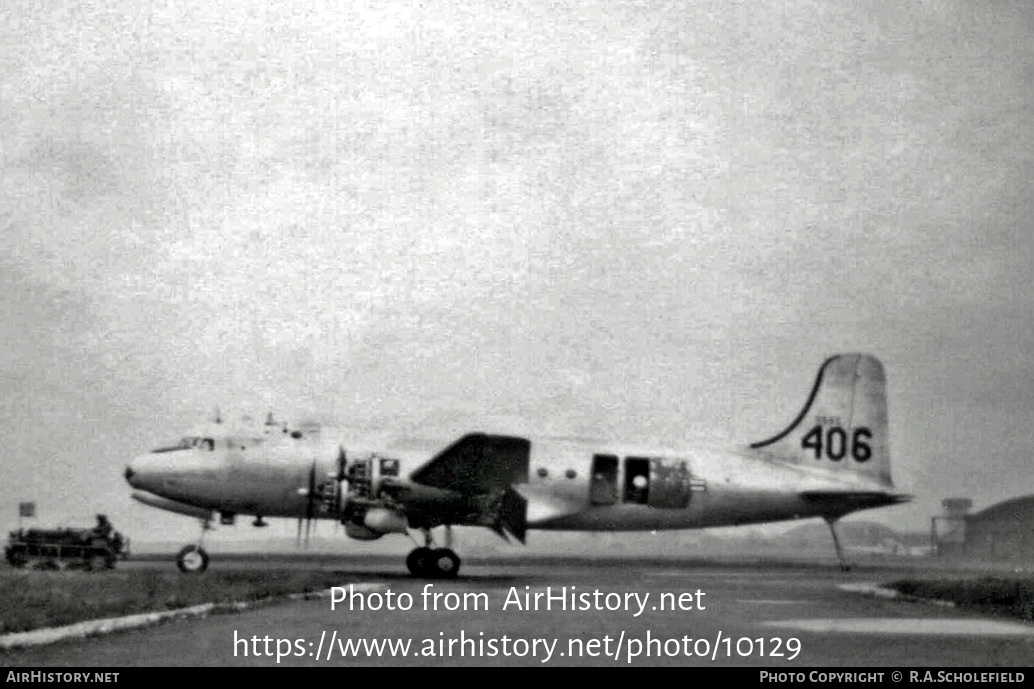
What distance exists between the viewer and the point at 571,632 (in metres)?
13.8

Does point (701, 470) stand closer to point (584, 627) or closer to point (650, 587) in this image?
point (650, 587)

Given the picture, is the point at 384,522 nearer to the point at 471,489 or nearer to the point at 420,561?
the point at 420,561

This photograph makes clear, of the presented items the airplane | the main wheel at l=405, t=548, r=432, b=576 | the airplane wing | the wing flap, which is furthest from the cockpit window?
the main wheel at l=405, t=548, r=432, b=576

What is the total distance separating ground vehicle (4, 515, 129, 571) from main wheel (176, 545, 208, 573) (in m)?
4.80

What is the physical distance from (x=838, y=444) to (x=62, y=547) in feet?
70.9

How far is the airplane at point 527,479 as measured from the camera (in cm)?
2533

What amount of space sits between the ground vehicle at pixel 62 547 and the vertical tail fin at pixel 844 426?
18.0 m

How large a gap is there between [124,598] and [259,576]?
20.4 ft

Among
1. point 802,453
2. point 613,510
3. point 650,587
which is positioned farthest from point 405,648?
point 802,453

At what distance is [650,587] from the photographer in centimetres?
2300

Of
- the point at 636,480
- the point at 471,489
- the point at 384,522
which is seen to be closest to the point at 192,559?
the point at 384,522

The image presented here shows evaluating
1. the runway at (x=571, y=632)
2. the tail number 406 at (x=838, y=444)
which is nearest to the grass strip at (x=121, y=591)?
the runway at (x=571, y=632)

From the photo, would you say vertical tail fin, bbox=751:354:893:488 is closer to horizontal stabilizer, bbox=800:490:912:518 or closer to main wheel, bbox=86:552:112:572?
horizontal stabilizer, bbox=800:490:912:518

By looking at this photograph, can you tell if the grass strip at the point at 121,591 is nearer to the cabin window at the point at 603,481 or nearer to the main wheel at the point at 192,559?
the main wheel at the point at 192,559
